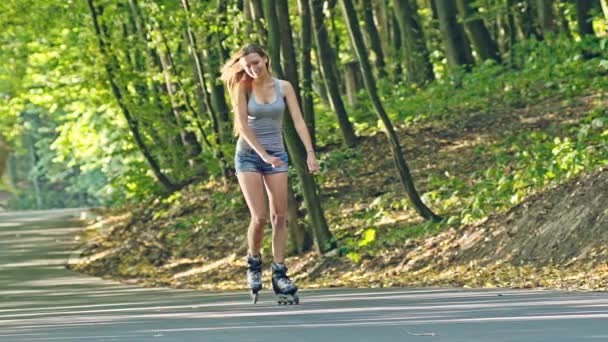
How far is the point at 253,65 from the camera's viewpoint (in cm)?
1190

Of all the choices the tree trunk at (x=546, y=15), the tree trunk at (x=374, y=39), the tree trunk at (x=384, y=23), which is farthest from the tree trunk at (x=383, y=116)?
the tree trunk at (x=384, y=23)

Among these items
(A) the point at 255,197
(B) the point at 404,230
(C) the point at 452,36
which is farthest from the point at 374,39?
(A) the point at 255,197

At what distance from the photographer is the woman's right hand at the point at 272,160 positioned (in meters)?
11.8

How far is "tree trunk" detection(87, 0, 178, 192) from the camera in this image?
3005cm

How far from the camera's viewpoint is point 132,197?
33750 millimetres

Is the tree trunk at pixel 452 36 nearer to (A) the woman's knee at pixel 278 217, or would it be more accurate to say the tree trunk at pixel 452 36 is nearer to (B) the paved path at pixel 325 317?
(B) the paved path at pixel 325 317

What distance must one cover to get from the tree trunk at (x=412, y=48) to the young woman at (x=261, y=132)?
23993 mm

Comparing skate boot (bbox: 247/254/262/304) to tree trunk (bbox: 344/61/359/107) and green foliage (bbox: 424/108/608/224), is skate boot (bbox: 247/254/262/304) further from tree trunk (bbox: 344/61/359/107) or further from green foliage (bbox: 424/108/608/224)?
tree trunk (bbox: 344/61/359/107)

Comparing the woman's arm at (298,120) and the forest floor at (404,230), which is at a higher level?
the woman's arm at (298,120)

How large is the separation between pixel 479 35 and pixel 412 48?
2.94 metres

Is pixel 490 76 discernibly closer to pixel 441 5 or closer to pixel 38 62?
pixel 441 5

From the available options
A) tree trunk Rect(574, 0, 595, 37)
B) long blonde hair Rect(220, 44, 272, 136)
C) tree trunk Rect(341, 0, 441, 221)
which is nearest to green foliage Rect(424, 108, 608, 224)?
tree trunk Rect(341, 0, 441, 221)

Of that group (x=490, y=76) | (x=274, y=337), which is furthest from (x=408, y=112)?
(x=274, y=337)

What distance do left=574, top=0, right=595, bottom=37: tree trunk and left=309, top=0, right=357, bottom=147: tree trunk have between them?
17.2 feet
